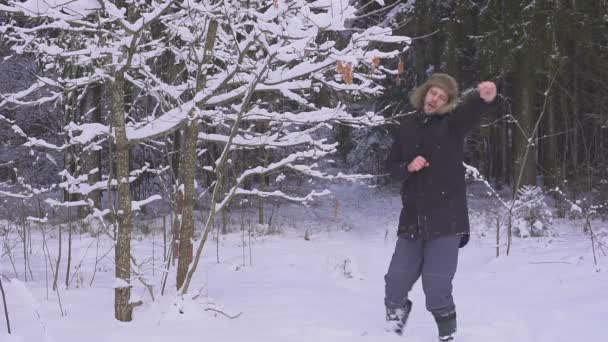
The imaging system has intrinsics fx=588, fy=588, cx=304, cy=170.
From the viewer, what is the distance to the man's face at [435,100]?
145 inches

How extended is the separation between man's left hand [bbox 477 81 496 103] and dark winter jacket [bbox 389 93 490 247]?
1.5 inches

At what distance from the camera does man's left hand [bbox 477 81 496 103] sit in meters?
3.31

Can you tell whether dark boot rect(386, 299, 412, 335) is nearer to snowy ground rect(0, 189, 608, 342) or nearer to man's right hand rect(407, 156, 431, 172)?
snowy ground rect(0, 189, 608, 342)

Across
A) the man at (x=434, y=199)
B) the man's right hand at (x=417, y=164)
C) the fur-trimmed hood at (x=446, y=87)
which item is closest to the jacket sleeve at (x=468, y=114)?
the man at (x=434, y=199)

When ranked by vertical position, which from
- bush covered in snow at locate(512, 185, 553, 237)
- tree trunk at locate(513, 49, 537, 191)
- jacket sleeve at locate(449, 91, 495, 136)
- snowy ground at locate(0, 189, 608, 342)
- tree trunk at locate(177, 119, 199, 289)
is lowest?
snowy ground at locate(0, 189, 608, 342)

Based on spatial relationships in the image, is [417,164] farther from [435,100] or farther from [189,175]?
[189,175]

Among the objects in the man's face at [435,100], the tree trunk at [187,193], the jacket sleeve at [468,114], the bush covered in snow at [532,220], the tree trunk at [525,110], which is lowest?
the bush covered in snow at [532,220]

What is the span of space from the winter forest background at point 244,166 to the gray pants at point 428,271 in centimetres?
29

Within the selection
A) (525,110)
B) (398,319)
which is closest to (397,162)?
(398,319)

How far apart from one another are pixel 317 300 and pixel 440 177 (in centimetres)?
166

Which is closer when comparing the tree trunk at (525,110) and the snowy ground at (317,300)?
the snowy ground at (317,300)

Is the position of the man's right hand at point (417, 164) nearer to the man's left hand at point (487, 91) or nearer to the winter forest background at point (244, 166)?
the winter forest background at point (244, 166)

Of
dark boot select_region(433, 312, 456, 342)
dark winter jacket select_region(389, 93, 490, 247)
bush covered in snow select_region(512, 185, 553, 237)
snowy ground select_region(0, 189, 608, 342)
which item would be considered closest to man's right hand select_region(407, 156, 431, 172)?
dark winter jacket select_region(389, 93, 490, 247)

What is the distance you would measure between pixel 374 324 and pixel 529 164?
34.5 ft
